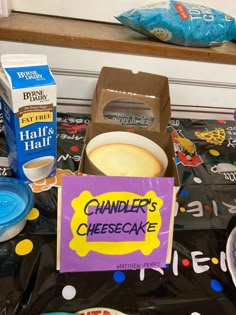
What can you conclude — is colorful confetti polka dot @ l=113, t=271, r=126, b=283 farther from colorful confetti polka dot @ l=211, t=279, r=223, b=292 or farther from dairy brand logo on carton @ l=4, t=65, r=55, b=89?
dairy brand logo on carton @ l=4, t=65, r=55, b=89

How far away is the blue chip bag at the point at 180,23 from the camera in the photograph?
0.84 metres

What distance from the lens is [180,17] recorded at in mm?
843

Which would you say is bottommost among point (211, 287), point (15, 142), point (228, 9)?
point (211, 287)

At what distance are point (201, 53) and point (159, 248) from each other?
0.63 m

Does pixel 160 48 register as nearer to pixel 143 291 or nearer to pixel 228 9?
pixel 228 9

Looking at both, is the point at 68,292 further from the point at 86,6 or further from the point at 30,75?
the point at 86,6

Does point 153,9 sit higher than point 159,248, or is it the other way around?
point 153,9

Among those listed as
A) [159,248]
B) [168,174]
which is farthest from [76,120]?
[159,248]

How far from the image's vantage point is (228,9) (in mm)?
1031

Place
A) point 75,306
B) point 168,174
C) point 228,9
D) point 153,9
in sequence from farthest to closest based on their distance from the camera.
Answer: point 228,9 < point 153,9 < point 168,174 < point 75,306

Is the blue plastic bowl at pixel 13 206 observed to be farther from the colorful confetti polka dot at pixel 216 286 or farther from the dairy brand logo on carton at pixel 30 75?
the colorful confetti polka dot at pixel 216 286

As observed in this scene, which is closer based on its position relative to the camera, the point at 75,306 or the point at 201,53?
the point at 75,306

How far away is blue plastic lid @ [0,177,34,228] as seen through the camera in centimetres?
53

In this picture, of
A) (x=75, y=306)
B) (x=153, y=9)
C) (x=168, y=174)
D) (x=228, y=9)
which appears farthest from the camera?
(x=228, y=9)
